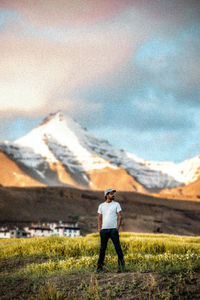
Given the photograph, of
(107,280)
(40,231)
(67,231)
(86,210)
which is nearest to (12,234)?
(40,231)

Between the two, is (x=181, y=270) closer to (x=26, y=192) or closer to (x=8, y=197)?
(x=8, y=197)

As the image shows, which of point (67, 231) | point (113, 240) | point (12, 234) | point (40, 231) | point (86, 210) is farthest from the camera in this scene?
point (86, 210)

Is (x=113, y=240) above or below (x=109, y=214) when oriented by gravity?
below

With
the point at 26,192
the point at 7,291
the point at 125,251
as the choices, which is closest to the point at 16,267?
the point at 7,291

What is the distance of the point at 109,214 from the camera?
977 centimetres

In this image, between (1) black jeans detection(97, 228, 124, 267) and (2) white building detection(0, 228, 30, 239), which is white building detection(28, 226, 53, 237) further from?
(1) black jeans detection(97, 228, 124, 267)

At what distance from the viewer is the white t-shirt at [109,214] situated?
9.73 m

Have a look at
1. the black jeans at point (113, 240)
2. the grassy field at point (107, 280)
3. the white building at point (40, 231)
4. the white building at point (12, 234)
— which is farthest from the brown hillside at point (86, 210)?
the black jeans at point (113, 240)

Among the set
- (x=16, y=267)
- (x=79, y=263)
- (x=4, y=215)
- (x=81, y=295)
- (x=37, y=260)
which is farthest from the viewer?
(x=4, y=215)

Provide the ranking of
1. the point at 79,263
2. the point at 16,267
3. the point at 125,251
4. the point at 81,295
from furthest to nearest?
the point at 125,251, the point at 16,267, the point at 79,263, the point at 81,295

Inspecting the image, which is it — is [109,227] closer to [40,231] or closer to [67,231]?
[67,231]

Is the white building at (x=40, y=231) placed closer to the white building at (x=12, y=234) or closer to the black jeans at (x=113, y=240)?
Answer: the white building at (x=12, y=234)

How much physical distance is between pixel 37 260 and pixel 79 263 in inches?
93.1

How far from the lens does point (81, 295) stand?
7.57 m
